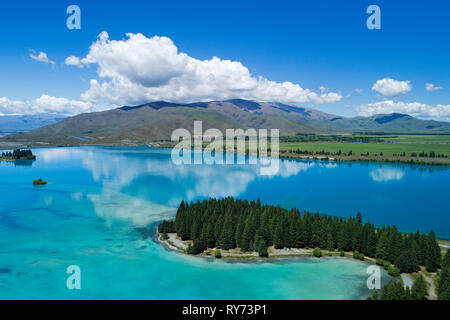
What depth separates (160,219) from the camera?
48.7 meters

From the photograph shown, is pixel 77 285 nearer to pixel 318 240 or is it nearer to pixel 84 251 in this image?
pixel 84 251

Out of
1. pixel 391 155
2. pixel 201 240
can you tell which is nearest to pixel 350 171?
pixel 391 155

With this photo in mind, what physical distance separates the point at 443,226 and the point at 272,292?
116ft

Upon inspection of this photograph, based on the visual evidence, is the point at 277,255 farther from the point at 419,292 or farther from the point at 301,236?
the point at 419,292

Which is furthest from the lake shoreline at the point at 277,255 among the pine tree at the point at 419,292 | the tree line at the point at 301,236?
the pine tree at the point at 419,292

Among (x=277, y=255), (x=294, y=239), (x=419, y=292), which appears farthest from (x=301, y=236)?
(x=419, y=292)

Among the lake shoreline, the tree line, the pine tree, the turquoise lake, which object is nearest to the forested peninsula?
the tree line

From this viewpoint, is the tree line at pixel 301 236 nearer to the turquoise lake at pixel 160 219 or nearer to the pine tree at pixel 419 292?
the turquoise lake at pixel 160 219

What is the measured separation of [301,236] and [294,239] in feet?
2.98

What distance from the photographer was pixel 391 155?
5364 inches

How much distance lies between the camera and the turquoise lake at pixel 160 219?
27922mm

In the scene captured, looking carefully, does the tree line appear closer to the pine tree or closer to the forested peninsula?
the forested peninsula

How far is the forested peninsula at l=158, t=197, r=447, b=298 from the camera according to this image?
31.1m

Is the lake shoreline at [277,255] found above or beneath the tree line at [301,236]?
beneath
